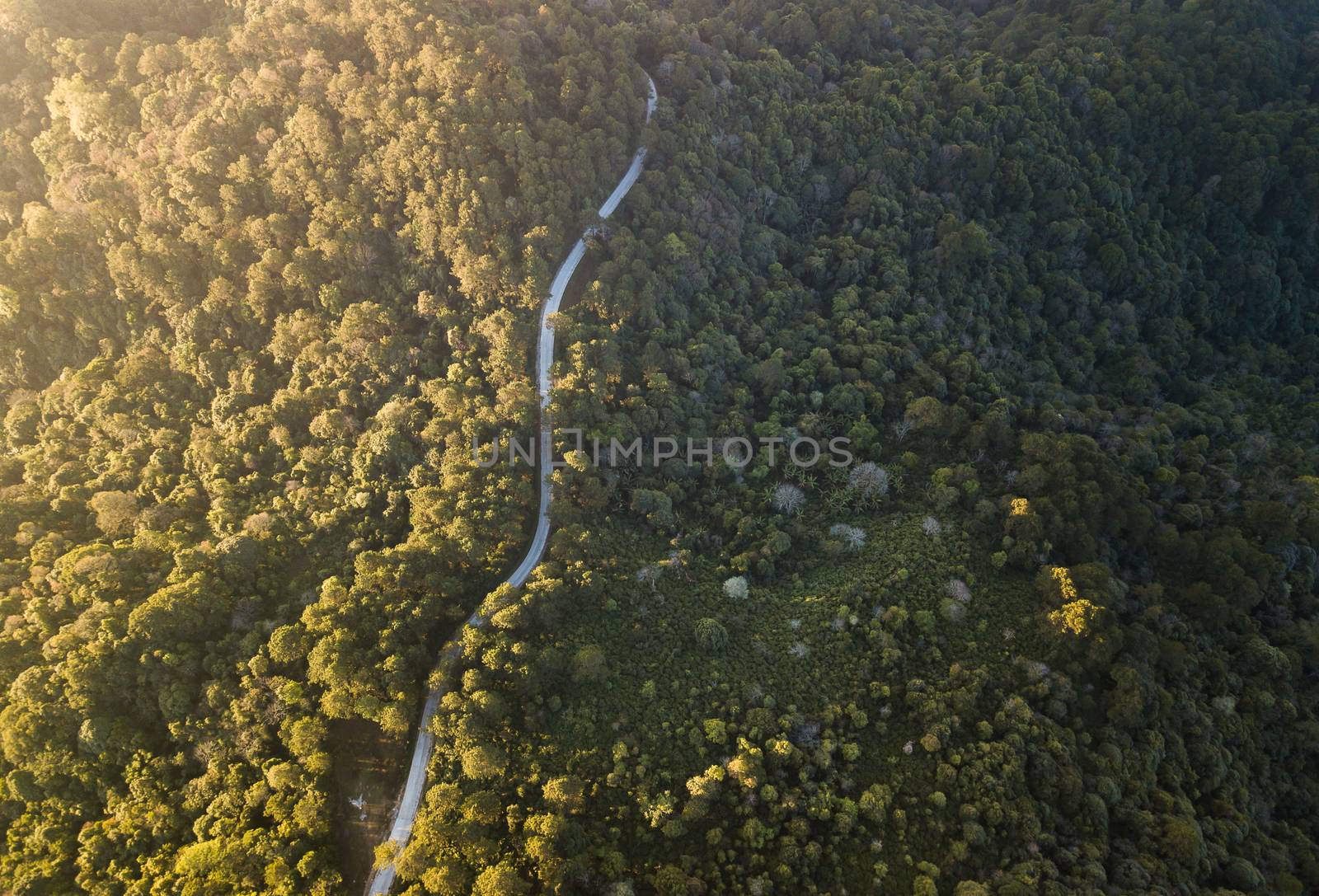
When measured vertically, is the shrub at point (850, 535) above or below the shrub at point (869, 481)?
below

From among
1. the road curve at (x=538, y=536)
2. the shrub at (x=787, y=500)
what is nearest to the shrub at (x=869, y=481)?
the shrub at (x=787, y=500)

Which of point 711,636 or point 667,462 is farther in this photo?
point 667,462

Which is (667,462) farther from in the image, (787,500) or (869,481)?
(869,481)

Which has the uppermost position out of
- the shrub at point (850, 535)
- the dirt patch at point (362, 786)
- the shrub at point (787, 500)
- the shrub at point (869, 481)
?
the shrub at point (869, 481)

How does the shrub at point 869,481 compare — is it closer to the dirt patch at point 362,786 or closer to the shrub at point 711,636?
the shrub at point 711,636

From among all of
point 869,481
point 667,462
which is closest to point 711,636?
point 667,462

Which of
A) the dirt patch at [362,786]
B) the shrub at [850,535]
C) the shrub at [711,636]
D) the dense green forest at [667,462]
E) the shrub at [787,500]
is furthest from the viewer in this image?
the shrub at [787,500]
